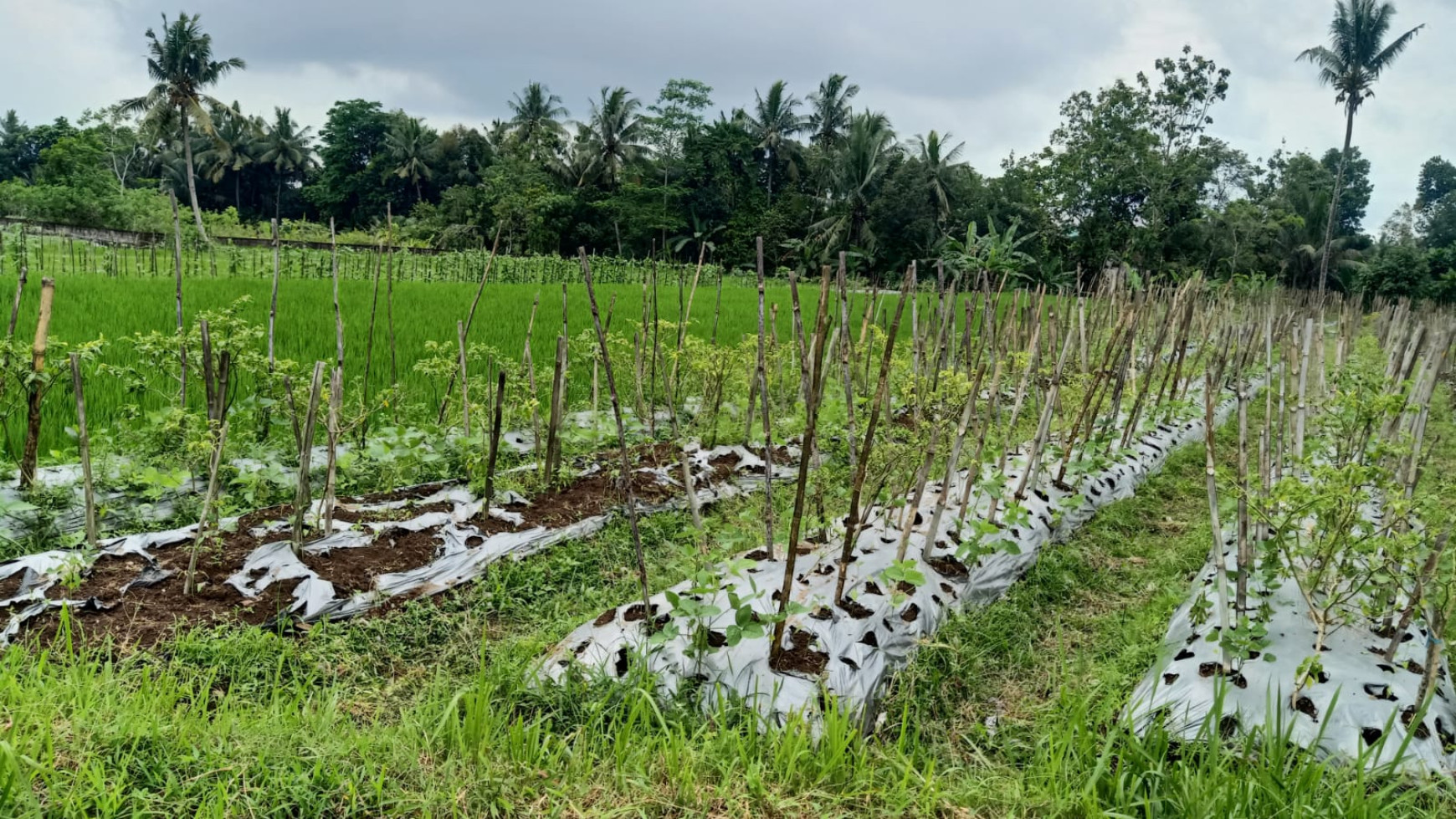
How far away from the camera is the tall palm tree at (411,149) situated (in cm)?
3884

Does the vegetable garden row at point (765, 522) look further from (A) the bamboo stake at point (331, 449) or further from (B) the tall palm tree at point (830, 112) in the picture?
(B) the tall palm tree at point (830, 112)

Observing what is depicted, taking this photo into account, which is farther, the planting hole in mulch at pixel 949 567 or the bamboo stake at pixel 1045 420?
the bamboo stake at pixel 1045 420

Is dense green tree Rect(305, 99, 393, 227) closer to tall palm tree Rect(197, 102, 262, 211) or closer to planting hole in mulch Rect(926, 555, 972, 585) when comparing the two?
tall palm tree Rect(197, 102, 262, 211)

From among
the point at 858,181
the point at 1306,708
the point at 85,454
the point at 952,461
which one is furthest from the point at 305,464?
the point at 858,181

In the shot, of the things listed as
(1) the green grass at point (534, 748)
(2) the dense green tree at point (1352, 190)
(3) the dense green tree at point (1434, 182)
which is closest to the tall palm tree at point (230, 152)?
(1) the green grass at point (534, 748)

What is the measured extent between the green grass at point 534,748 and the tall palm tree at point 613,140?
31116mm

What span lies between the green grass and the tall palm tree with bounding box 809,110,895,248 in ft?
84.5

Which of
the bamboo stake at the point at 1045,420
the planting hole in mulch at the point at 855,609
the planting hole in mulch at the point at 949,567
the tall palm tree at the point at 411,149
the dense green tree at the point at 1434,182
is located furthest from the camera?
the dense green tree at the point at 1434,182

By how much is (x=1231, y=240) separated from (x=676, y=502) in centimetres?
2917

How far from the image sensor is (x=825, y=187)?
3288 cm

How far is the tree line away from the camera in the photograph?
24031 mm

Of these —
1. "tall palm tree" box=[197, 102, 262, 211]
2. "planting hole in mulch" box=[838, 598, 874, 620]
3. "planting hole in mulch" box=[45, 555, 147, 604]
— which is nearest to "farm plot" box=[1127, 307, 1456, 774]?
"planting hole in mulch" box=[838, 598, 874, 620]

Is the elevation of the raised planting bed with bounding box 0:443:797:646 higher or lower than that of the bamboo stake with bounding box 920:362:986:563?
lower

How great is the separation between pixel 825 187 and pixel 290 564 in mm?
31974
